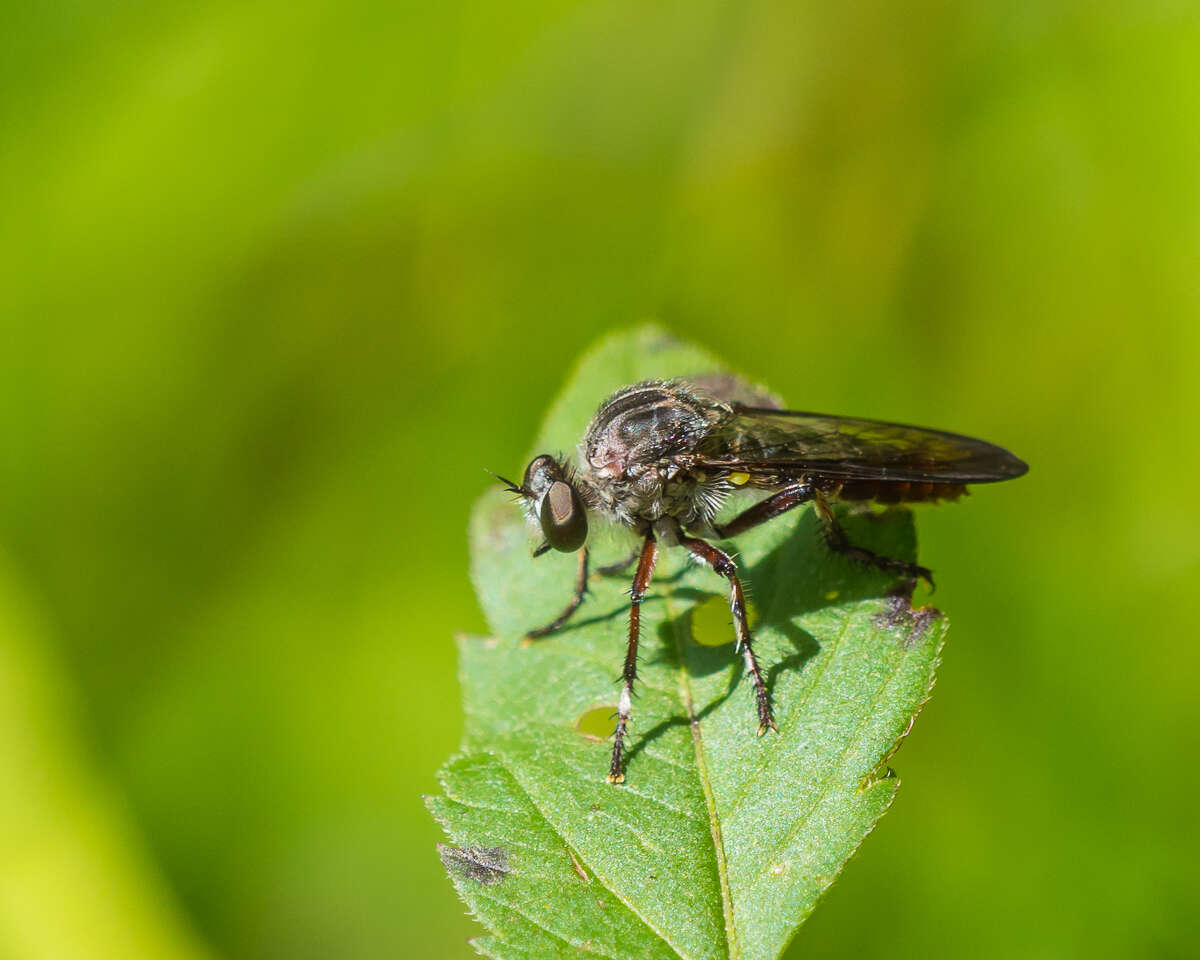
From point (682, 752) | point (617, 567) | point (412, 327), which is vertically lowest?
point (682, 752)

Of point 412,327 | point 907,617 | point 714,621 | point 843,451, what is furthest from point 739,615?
point 412,327

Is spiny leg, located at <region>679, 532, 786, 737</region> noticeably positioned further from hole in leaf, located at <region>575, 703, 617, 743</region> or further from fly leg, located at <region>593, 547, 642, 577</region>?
hole in leaf, located at <region>575, 703, 617, 743</region>

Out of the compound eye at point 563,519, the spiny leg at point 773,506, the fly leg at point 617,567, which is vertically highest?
the compound eye at point 563,519

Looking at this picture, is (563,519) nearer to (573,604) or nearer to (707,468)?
(573,604)

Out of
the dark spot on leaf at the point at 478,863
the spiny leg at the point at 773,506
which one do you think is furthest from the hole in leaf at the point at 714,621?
the dark spot on leaf at the point at 478,863

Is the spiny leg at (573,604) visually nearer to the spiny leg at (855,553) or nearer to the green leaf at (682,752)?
the green leaf at (682,752)

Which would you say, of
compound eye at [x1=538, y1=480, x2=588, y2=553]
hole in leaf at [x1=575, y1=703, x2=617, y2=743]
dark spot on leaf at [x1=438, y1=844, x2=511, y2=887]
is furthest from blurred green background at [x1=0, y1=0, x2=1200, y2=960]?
dark spot on leaf at [x1=438, y1=844, x2=511, y2=887]
